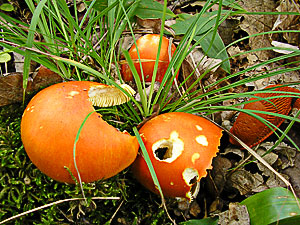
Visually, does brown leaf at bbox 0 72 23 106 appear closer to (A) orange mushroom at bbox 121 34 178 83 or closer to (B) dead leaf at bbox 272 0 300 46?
(A) orange mushroom at bbox 121 34 178 83

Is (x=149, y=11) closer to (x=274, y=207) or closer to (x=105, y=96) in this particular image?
(x=105, y=96)

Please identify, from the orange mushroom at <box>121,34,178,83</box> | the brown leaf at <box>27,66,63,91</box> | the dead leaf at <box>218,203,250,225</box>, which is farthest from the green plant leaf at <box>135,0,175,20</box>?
the dead leaf at <box>218,203,250,225</box>

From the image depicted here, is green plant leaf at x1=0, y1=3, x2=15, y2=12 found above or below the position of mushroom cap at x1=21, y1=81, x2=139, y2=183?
above

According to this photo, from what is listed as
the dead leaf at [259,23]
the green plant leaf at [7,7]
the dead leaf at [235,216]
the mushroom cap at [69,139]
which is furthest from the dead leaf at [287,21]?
the green plant leaf at [7,7]

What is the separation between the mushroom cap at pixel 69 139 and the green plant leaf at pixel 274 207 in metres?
0.68

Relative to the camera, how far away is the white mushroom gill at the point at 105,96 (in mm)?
1373

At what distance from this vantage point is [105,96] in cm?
140

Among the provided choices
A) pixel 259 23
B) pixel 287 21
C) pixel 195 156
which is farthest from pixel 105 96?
pixel 287 21

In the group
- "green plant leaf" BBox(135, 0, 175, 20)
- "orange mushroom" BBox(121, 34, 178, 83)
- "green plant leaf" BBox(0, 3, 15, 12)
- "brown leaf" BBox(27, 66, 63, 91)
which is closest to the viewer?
"brown leaf" BBox(27, 66, 63, 91)

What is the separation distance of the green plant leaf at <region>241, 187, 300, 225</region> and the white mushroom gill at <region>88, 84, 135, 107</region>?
→ 0.84 metres

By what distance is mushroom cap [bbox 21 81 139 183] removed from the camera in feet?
4.01

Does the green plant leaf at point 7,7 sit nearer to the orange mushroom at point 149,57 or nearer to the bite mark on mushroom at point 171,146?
the orange mushroom at point 149,57

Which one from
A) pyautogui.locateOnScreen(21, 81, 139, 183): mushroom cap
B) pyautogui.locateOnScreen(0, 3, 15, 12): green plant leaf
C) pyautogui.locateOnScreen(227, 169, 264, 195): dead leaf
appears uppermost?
pyautogui.locateOnScreen(0, 3, 15, 12): green plant leaf

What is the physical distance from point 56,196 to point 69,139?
0.46 m
